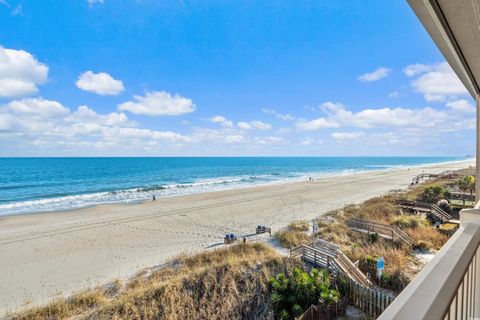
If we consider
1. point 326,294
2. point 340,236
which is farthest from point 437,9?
point 340,236

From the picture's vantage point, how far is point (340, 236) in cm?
1216

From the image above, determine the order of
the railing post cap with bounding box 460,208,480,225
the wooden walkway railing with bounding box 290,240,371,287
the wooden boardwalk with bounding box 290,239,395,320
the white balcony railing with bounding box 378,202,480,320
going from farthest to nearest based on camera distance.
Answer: the wooden walkway railing with bounding box 290,240,371,287 → the wooden boardwalk with bounding box 290,239,395,320 → the railing post cap with bounding box 460,208,480,225 → the white balcony railing with bounding box 378,202,480,320

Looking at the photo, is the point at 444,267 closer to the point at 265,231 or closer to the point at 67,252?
the point at 265,231

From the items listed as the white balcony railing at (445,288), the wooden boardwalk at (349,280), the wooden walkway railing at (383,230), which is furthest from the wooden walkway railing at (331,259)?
the white balcony railing at (445,288)

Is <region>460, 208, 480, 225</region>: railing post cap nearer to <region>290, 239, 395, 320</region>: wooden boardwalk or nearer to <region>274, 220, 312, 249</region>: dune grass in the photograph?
<region>290, 239, 395, 320</region>: wooden boardwalk

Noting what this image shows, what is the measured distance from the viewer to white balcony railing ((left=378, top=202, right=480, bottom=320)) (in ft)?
2.79

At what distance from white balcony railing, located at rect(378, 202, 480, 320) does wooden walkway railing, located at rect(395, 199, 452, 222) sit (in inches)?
586

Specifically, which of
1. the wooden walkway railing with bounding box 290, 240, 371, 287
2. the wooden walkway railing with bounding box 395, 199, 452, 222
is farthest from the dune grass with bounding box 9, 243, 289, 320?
the wooden walkway railing with bounding box 395, 199, 452, 222

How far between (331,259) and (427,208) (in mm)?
10059

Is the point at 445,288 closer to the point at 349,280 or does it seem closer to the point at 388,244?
the point at 349,280

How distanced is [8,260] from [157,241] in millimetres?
6392

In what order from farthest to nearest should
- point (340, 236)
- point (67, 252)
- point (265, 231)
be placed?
point (265, 231), point (67, 252), point (340, 236)

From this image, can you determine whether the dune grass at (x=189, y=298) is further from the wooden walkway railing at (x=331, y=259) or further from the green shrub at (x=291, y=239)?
the green shrub at (x=291, y=239)

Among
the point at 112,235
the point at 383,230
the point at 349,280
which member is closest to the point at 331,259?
Result: the point at 349,280
